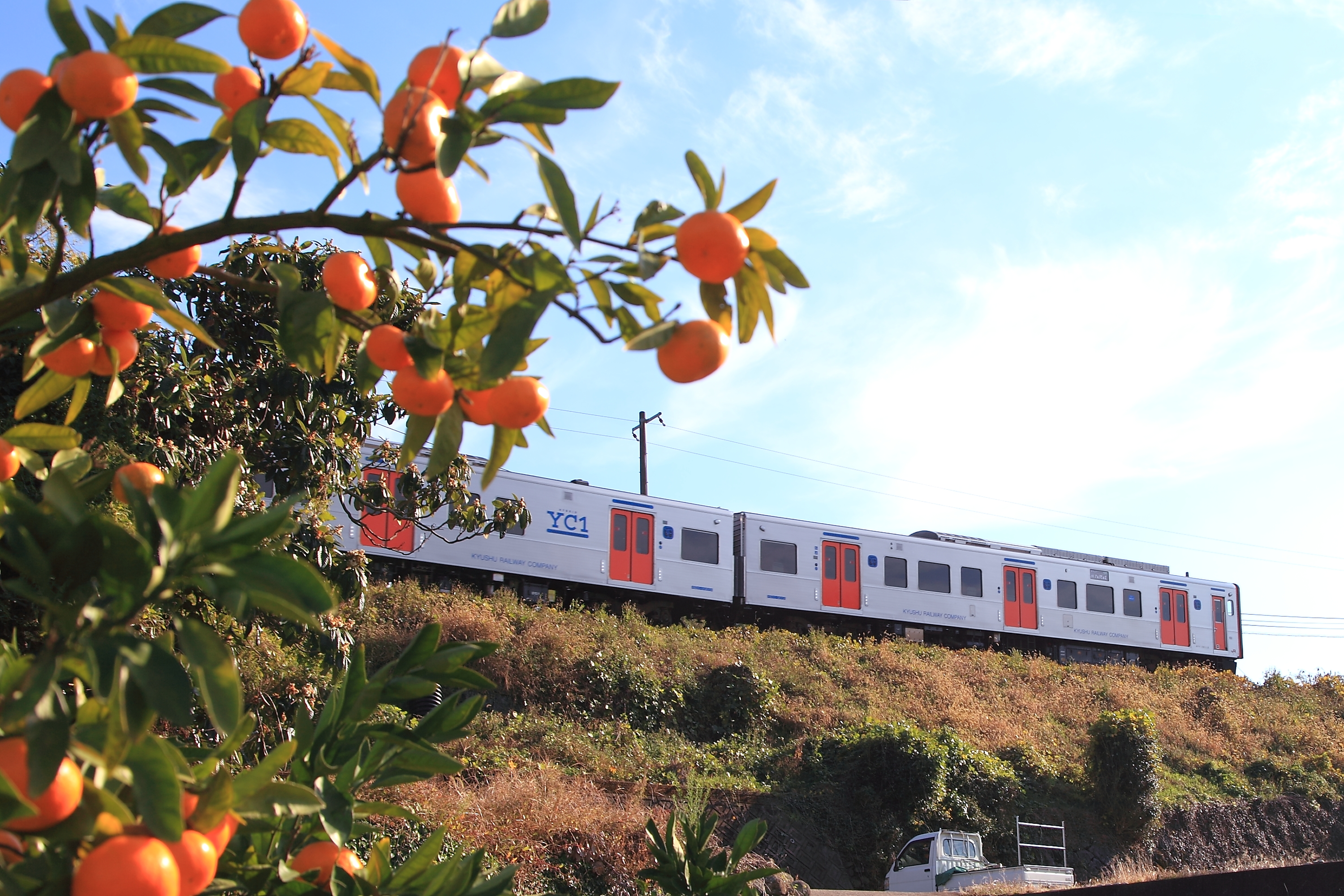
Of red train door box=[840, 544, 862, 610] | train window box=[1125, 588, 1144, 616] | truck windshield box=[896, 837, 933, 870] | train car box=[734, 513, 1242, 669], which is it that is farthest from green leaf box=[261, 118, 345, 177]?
train window box=[1125, 588, 1144, 616]

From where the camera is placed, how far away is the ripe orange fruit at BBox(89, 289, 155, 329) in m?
1.21

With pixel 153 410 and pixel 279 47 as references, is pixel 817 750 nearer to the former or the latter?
pixel 153 410

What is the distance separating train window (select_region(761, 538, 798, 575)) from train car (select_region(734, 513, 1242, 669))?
26 millimetres

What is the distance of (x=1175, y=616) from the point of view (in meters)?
26.8

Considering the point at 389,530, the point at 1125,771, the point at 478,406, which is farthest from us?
the point at 389,530

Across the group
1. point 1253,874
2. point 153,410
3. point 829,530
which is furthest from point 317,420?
point 829,530

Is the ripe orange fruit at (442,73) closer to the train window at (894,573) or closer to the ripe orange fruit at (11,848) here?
the ripe orange fruit at (11,848)

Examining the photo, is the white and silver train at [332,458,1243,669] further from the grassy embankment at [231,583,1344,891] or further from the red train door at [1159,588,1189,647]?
the grassy embankment at [231,583,1344,891]

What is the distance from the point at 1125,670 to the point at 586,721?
14.9 metres

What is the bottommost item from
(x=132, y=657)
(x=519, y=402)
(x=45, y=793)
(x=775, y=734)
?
(x=775, y=734)

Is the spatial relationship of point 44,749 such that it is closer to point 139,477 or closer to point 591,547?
point 139,477

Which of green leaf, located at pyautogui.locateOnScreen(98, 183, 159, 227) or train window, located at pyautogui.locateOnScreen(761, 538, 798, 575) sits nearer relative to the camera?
green leaf, located at pyautogui.locateOnScreen(98, 183, 159, 227)

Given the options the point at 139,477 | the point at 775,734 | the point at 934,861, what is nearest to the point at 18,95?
the point at 139,477

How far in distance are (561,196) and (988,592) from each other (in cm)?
2430
